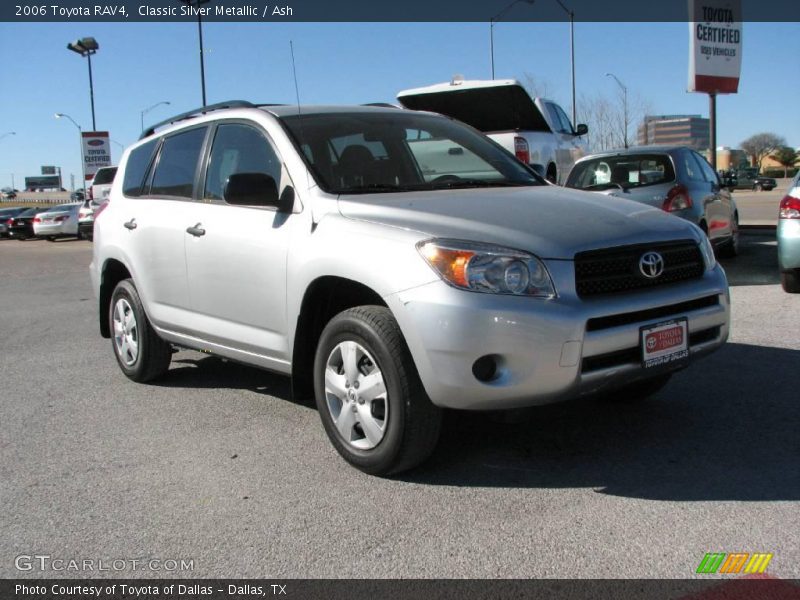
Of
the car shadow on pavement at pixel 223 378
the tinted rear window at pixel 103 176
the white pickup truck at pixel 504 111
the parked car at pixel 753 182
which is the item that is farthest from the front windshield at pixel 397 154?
the parked car at pixel 753 182

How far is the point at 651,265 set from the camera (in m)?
3.75

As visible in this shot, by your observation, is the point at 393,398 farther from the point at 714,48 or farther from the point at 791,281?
the point at 714,48

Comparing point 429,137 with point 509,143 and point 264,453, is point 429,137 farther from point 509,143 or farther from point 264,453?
A: point 509,143

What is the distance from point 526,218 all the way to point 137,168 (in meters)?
3.47

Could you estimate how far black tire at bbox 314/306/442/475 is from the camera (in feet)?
11.8

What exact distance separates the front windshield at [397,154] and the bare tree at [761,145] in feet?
383

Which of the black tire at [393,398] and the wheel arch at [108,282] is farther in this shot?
the wheel arch at [108,282]

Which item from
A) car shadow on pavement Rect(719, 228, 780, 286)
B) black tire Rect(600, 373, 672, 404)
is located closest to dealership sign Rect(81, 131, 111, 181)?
car shadow on pavement Rect(719, 228, 780, 286)

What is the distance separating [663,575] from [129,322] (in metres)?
4.30

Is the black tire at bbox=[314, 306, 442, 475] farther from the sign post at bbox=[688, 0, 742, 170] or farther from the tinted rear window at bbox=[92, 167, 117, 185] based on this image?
the tinted rear window at bbox=[92, 167, 117, 185]

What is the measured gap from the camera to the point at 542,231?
363 centimetres

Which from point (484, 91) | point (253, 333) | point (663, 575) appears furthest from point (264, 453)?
point (484, 91)

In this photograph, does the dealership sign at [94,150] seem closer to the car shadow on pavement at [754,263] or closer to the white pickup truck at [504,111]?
the white pickup truck at [504,111]

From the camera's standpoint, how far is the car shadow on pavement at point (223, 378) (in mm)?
5707
